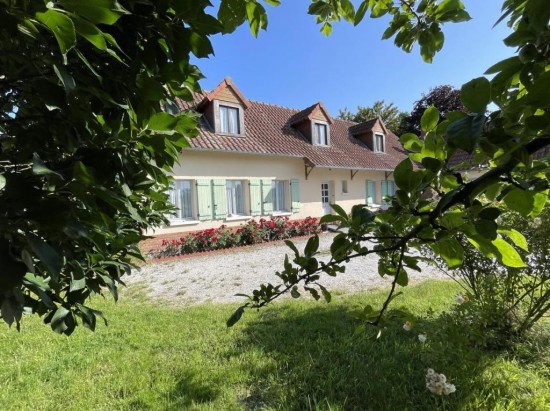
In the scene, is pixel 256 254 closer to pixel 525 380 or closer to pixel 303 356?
pixel 303 356

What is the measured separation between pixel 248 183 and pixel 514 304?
11.0 meters

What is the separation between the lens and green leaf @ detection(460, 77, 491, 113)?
1.69ft

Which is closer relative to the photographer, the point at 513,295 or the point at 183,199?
the point at 513,295

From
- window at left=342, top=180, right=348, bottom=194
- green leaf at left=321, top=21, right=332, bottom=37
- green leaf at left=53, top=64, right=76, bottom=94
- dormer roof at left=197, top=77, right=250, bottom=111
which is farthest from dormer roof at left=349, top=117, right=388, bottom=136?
green leaf at left=53, top=64, right=76, bottom=94

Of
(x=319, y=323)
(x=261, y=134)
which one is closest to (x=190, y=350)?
(x=319, y=323)

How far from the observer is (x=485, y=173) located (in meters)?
0.65

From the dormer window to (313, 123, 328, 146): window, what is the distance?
4.52m

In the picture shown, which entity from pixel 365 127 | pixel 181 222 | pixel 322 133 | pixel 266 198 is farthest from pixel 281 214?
pixel 365 127

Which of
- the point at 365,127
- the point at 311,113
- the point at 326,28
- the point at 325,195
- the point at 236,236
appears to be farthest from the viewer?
the point at 365,127

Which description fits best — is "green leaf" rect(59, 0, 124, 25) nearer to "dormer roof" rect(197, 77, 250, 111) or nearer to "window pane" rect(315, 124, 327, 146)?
"dormer roof" rect(197, 77, 250, 111)

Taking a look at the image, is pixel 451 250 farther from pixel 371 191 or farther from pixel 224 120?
pixel 371 191

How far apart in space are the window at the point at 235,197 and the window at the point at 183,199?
5.38 feet

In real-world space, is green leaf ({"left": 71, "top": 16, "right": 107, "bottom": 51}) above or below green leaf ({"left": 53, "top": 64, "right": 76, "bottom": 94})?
above

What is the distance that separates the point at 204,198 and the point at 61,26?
11808 mm
